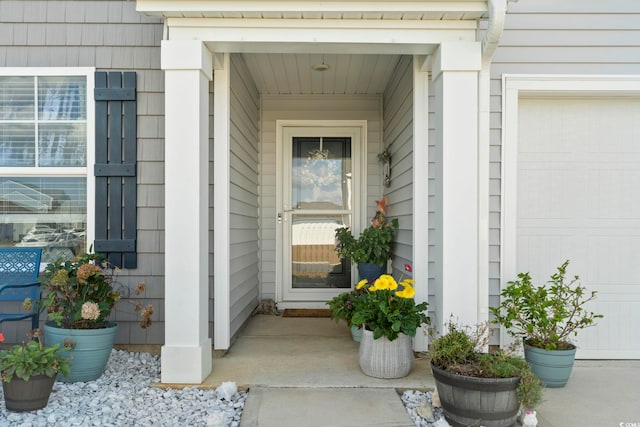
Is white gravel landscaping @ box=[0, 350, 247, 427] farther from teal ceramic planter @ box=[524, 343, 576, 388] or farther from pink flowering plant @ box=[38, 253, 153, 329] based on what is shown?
teal ceramic planter @ box=[524, 343, 576, 388]

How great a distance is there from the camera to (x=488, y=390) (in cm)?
211

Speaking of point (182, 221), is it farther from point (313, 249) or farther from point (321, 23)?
point (313, 249)

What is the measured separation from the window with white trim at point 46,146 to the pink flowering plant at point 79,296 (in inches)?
16.8

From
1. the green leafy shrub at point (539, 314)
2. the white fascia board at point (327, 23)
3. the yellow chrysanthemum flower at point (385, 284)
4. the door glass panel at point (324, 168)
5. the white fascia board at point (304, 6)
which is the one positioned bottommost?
the green leafy shrub at point (539, 314)

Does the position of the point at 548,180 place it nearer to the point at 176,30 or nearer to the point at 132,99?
the point at 176,30

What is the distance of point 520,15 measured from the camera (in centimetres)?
313

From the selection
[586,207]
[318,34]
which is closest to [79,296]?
[318,34]

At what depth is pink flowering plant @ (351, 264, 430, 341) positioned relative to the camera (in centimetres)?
270

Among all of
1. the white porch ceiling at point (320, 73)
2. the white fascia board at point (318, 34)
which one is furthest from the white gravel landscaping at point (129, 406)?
the white porch ceiling at point (320, 73)

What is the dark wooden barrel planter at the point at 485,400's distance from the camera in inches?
83.1

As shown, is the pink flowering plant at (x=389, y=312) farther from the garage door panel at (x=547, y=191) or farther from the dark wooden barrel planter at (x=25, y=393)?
the dark wooden barrel planter at (x=25, y=393)

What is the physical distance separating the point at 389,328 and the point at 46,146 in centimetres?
254

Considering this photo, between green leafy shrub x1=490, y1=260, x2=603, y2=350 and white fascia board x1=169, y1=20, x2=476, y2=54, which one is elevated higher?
white fascia board x1=169, y1=20, x2=476, y2=54

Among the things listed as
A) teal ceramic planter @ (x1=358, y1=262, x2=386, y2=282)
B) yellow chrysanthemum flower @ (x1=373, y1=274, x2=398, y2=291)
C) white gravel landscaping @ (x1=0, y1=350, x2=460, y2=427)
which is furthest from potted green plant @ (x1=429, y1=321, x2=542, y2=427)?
teal ceramic planter @ (x1=358, y1=262, x2=386, y2=282)
